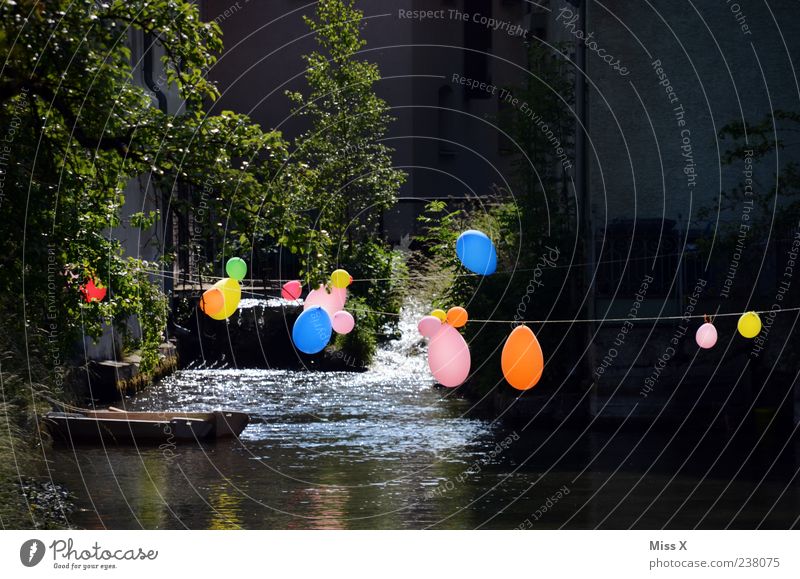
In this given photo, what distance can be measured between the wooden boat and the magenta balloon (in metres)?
4.97

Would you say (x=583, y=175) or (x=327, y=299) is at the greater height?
(x=583, y=175)

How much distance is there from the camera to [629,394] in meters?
20.4

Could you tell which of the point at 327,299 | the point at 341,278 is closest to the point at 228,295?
the point at 341,278

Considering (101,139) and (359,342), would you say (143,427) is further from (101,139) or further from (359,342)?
(359,342)

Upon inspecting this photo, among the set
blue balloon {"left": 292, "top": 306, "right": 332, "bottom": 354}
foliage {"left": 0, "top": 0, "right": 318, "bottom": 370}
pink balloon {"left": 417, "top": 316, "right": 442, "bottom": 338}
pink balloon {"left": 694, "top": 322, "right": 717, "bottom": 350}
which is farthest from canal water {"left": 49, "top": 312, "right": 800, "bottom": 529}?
foliage {"left": 0, "top": 0, "right": 318, "bottom": 370}

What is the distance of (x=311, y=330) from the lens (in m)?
15.6

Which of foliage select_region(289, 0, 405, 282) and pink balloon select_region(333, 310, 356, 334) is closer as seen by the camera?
pink balloon select_region(333, 310, 356, 334)

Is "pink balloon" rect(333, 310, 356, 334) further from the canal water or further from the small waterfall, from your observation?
the small waterfall

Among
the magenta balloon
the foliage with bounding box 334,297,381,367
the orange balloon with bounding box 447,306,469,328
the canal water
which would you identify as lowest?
the canal water

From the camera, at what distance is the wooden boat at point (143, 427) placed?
18656 mm

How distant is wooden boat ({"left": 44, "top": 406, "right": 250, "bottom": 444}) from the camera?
18.7 meters

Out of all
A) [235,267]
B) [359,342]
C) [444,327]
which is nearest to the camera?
[444,327]

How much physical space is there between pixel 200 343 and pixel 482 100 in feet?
51.8

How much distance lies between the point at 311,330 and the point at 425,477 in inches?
90.8
